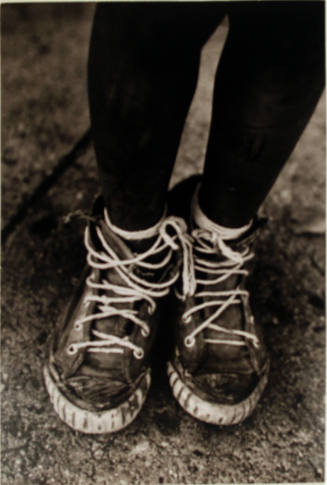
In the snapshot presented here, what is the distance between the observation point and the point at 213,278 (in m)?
0.71

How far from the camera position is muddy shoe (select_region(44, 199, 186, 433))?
66 cm

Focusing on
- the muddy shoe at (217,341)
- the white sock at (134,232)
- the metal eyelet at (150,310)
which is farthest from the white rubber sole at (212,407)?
the white sock at (134,232)

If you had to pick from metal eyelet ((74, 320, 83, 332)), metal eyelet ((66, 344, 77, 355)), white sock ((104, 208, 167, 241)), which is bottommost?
metal eyelet ((66, 344, 77, 355))

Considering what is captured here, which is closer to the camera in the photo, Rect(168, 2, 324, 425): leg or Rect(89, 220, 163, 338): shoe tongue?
Rect(168, 2, 324, 425): leg

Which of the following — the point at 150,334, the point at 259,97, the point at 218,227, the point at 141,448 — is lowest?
the point at 141,448

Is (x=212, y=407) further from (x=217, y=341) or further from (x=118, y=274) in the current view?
(x=118, y=274)

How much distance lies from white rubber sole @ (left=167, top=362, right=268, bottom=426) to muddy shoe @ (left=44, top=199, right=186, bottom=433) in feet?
0.20

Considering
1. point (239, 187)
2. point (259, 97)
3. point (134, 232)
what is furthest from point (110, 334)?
point (259, 97)

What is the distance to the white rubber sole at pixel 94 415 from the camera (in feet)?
2.16

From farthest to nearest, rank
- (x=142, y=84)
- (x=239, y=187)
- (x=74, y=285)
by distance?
1. (x=74, y=285)
2. (x=239, y=187)
3. (x=142, y=84)

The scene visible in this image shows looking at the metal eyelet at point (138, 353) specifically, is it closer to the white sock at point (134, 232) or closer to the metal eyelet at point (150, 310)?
the metal eyelet at point (150, 310)

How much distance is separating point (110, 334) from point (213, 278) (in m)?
0.20

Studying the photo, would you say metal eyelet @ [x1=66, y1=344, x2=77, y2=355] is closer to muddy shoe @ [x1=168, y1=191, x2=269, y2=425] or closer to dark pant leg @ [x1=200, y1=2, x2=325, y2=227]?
muddy shoe @ [x1=168, y1=191, x2=269, y2=425]

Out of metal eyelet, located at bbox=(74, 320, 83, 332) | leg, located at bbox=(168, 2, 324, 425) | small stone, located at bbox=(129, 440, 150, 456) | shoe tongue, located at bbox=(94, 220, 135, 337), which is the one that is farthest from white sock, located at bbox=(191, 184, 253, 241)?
small stone, located at bbox=(129, 440, 150, 456)
